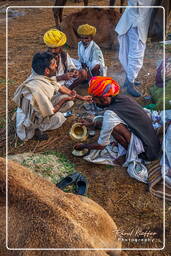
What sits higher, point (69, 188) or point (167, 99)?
point (167, 99)

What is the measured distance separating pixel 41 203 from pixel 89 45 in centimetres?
397

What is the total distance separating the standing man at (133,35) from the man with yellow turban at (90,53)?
434mm

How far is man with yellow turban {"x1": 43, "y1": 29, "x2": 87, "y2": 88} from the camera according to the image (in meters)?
4.74

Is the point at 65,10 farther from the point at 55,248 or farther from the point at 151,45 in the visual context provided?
the point at 55,248

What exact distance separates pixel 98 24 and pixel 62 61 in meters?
3.10

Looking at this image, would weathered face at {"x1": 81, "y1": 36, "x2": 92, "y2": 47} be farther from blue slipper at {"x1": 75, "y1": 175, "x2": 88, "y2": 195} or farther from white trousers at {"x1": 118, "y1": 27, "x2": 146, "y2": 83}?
blue slipper at {"x1": 75, "y1": 175, "x2": 88, "y2": 195}

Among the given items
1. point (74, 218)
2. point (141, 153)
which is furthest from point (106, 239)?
point (141, 153)

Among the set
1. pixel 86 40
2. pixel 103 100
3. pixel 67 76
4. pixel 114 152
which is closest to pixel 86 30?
pixel 86 40

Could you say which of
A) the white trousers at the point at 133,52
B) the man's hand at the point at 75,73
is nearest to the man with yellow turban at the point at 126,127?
the man's hand at the point at 75,73

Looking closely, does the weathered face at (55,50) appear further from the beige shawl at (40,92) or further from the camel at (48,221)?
the camel at (48,221)

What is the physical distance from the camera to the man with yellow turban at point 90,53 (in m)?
5.34

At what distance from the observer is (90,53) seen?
18.0 ft

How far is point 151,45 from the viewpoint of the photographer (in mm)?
7332

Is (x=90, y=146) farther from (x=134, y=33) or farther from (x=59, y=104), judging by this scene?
(x=134, y=33)
